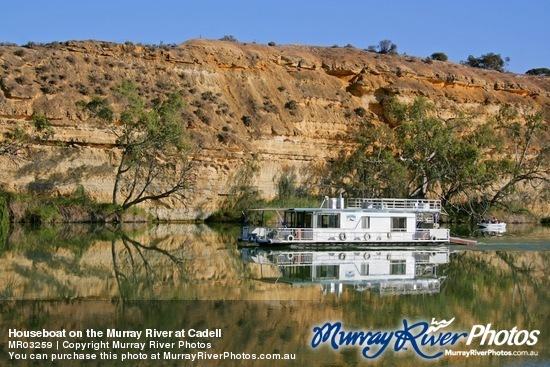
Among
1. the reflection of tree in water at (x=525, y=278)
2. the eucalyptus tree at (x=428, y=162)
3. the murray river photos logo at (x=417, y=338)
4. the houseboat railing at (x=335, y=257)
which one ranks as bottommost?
the murray river photos logo at (x=417, y=338)

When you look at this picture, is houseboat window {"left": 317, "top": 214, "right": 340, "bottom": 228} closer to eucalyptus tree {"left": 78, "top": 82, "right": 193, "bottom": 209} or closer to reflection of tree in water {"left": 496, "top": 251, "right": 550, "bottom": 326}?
reflection of tree in water {"left": 496, "top": 251, "right": 550, "bottom": 326}

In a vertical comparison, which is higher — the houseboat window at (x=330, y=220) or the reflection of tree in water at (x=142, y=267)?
the houseboat window at (x=330, y=220)

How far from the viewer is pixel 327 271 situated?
27.5m

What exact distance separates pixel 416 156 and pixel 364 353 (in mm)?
46596

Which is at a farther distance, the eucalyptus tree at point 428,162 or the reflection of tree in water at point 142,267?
the eucalyptus tree at point 428,162

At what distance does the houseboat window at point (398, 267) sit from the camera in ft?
91.7

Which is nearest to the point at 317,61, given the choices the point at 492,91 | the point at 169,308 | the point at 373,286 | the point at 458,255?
the point at 492,91

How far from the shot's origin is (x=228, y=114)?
61.8 m

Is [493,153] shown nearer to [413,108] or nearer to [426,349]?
[413,108]

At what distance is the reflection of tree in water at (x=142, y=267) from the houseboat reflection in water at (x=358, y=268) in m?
2.97

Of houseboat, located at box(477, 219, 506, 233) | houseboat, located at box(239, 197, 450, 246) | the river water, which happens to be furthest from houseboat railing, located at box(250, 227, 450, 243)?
houseboat, located at box(477, 219, 506, 233)

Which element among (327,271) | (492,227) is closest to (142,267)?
(327,271)

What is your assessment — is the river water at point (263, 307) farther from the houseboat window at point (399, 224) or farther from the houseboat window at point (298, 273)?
the houseboat window at point (399, 224)

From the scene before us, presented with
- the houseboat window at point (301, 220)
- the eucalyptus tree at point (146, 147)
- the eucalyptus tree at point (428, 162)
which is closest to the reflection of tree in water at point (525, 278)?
the houseboat window at point (301, 220)
